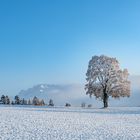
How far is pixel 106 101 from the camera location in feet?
281

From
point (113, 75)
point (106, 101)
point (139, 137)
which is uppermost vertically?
point (113, 75)

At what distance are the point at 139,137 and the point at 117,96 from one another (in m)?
53.5

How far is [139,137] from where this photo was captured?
3066cm

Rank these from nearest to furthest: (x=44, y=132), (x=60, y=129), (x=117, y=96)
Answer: (x=44, y=132), (x=60, y=129), (x=117, y=96)

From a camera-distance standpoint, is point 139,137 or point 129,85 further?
point 129,85

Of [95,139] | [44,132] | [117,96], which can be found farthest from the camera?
[117,96]

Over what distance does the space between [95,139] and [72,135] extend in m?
2.32

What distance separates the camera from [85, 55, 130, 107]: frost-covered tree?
83750mm

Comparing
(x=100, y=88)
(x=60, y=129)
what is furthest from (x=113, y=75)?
(x=60, y=129)

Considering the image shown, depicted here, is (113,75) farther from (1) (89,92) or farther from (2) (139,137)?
(2) (139,137)

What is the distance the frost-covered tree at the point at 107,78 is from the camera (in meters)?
83.8

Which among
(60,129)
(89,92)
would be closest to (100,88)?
(89,92)

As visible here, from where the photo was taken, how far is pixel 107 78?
276ft

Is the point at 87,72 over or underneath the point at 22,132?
over
